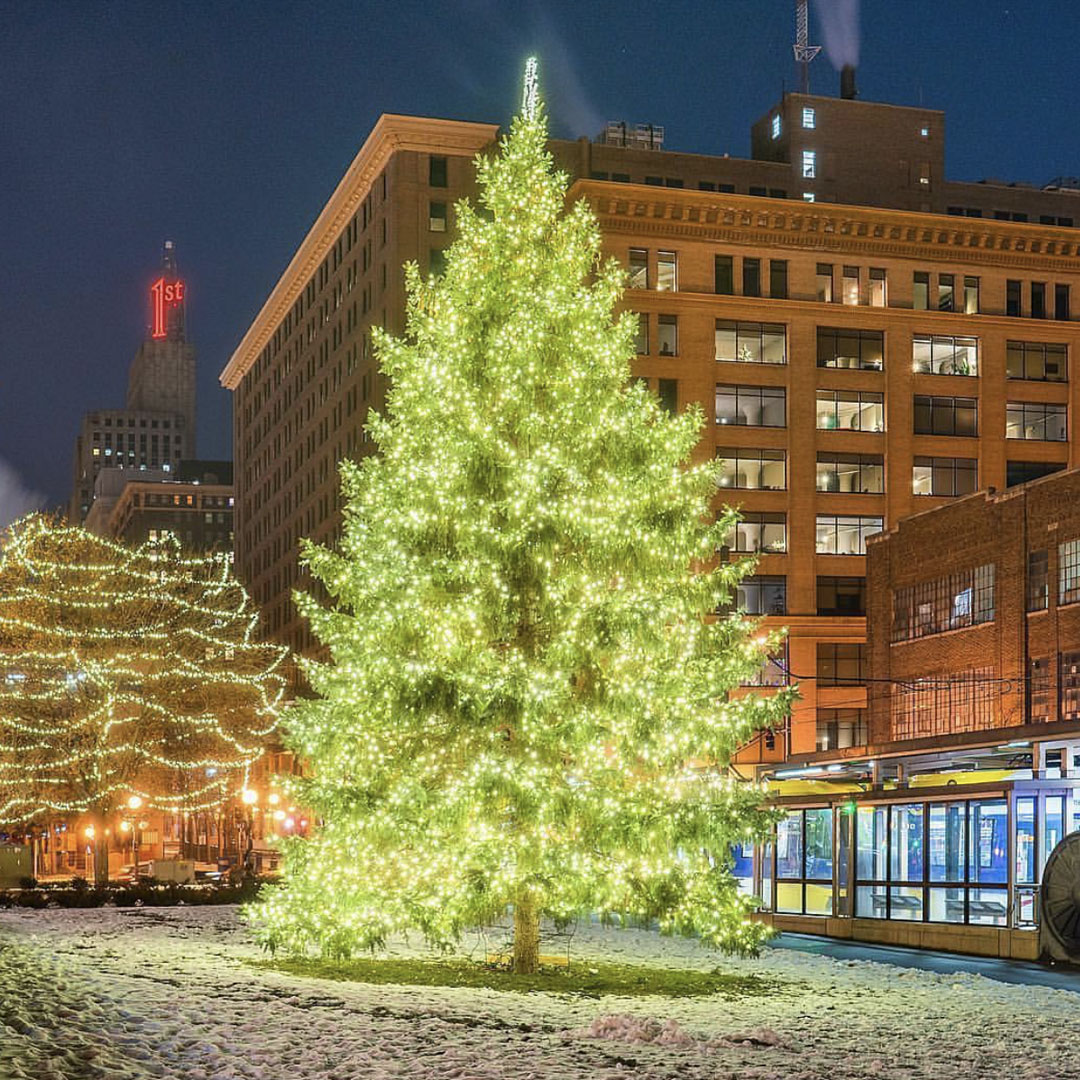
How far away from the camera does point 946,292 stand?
89375 mm

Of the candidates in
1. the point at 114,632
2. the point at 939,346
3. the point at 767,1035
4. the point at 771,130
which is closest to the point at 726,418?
the point at 939,346

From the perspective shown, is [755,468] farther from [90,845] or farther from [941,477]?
[90,845]

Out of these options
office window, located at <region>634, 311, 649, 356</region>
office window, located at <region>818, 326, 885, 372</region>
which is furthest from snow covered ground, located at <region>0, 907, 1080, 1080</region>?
office window, located at <region>818, 326, 885, 372</region>

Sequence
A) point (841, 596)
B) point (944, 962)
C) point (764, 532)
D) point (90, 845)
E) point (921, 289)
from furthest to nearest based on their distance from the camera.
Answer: point (921, 289)
point (841, 596)
point (764, 532)
point (90, 845)
point (944, 962)

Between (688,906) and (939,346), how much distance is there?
238ft

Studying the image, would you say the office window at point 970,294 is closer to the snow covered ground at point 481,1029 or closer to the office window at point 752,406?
the office window at point 752,406

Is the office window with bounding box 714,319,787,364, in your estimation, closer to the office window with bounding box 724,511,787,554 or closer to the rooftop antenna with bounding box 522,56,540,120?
the office window with bounding box 724,511,787,554

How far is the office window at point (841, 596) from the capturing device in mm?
83875

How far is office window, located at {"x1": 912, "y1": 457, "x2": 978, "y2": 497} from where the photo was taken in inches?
3423

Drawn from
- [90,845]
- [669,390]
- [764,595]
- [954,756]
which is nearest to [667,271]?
[669,390]

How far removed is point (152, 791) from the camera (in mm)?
54500

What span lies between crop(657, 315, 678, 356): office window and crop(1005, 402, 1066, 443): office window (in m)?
19.0

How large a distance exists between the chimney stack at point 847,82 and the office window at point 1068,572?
6668 cm

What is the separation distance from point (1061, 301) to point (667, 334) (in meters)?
23.7
